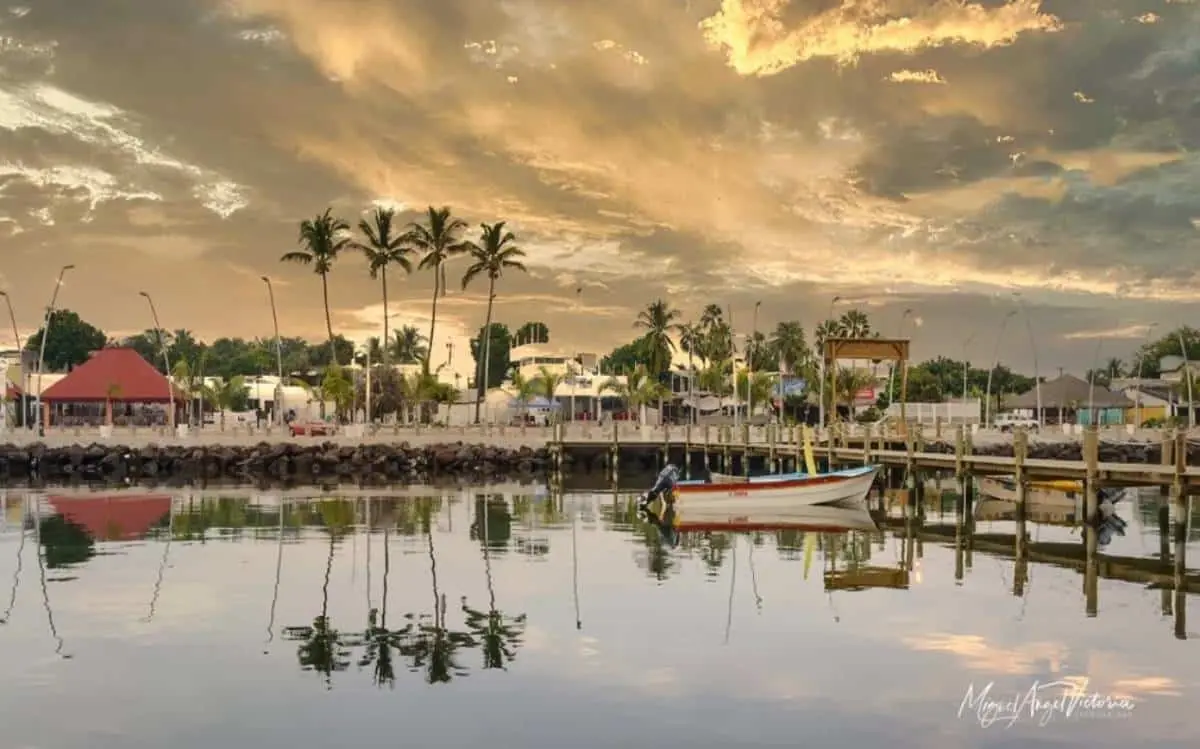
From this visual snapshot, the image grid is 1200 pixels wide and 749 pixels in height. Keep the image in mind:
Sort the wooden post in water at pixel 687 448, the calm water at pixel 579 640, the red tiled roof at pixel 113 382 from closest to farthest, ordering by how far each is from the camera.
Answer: the calm water at pixel 579 640 → the wooden post in water at pixel 687 448 → the red tiled roof at pixel 113 382

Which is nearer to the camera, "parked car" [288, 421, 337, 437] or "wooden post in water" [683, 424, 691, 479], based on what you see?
"wooden post in water" [683, 424, 691, 479]

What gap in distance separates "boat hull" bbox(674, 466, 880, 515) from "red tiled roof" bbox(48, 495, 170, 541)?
18.1m

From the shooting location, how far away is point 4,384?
102 metres

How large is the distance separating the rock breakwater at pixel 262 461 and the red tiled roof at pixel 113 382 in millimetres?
21484

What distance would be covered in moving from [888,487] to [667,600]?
34160mm

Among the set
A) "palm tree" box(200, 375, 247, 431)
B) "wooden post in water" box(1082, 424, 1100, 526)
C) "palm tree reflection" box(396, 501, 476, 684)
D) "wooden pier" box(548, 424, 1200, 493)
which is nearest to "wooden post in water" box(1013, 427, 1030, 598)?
"wooden pier" box(548, 424, 1200, 493)

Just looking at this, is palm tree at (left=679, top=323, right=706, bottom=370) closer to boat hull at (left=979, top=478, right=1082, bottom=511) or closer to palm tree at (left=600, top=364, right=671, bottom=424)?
palm tree at (left=600, top=364, right=671, bottom=424)

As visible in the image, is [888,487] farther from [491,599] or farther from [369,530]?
[491,599]

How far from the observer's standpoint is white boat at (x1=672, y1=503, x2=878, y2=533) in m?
39.4

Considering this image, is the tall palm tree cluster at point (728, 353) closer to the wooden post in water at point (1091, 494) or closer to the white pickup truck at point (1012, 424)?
the white pickup truck at point (1012, 424)

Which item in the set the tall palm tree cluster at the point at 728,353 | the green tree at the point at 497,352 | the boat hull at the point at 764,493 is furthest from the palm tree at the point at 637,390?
the boat hull at the point at 764,493

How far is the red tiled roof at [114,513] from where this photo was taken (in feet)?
129

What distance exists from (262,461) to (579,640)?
2102 inches

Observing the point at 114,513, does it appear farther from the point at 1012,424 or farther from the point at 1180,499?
the point at 1012,424
